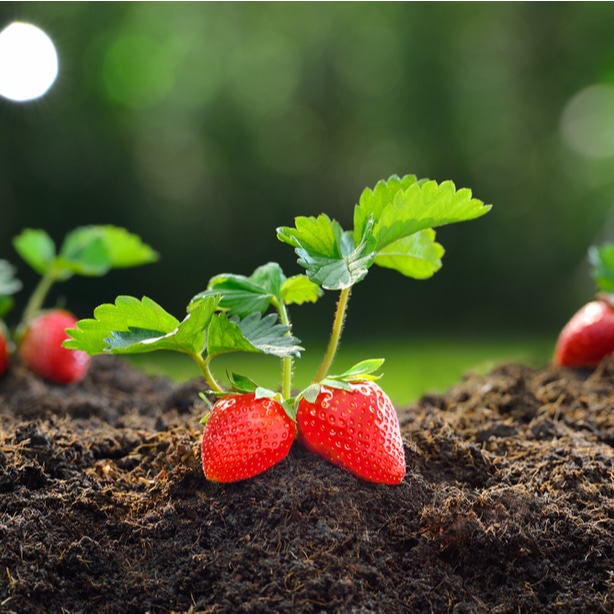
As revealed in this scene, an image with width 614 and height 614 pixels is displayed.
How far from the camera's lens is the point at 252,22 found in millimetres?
3848

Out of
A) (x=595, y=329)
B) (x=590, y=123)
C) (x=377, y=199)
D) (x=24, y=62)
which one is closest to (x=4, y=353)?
(x=377, y=199)

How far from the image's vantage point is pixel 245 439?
40.3 inches

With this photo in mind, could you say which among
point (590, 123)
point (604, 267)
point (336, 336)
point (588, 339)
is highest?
point (336, 336)

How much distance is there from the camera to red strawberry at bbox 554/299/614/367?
6.43 feet

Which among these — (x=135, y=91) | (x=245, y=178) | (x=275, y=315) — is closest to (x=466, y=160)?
(x=245, y=178)

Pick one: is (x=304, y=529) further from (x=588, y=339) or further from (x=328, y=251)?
(x=588, y=339)

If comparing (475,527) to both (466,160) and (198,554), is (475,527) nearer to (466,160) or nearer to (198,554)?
(198,554)

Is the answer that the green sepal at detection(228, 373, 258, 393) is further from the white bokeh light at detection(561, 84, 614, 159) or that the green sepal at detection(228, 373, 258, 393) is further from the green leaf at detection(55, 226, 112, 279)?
the white bokeh light at detection(561, 84, 614, 159)

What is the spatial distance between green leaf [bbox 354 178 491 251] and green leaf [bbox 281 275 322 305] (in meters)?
0.15

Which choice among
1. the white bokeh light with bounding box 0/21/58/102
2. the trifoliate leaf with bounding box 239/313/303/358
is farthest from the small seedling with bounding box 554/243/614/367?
the white bokeh light with bounding box 0/21/58/102

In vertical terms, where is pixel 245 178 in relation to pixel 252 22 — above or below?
below

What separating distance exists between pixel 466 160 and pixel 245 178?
1.13 metres

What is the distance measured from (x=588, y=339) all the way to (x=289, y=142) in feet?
7.40

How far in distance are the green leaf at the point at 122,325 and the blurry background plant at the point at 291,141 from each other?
2.46 meters
